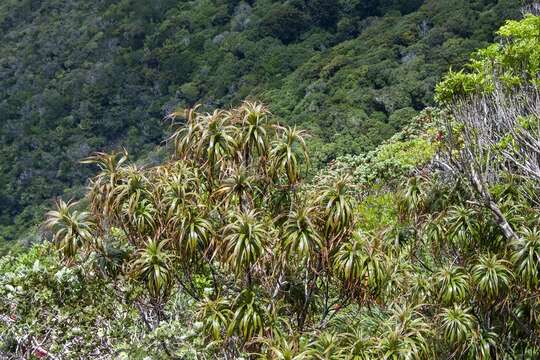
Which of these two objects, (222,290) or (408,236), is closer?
(222,290)

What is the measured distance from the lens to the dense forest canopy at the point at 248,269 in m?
6.36

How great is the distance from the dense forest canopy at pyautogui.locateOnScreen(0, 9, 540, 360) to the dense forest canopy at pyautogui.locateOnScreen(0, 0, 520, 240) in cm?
3364

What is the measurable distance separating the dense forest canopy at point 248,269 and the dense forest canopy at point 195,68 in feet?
110

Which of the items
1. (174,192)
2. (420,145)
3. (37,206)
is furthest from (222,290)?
(37,206)

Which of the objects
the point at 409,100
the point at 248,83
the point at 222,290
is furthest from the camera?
the point at 248,83

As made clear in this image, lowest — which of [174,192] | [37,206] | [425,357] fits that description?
[37,206]

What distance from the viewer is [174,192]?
6742mm

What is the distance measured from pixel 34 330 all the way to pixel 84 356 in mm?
558

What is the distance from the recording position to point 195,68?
81.2 metres

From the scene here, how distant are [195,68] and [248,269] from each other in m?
76.5

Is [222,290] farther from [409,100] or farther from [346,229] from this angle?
[409,100]

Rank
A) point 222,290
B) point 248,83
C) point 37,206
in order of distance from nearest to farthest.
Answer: point 222,290, point 37,206, point 248,83

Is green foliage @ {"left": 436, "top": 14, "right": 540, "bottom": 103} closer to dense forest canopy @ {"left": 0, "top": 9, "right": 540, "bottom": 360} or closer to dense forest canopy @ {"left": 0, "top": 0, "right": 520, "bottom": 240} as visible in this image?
dense forest canopy @ {"left": 0, "top": 9, "right": 540, "bottom": 360}

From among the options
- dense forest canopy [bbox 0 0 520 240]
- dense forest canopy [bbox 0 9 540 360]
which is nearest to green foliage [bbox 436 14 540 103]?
dense forest canopy [bbox 0 9 540 360]
